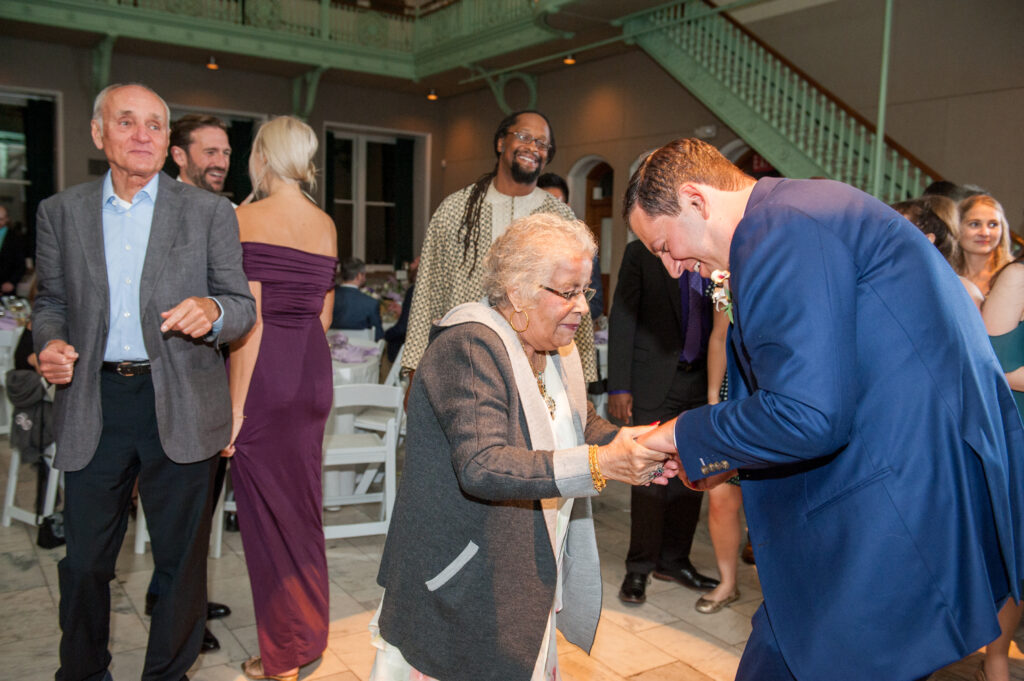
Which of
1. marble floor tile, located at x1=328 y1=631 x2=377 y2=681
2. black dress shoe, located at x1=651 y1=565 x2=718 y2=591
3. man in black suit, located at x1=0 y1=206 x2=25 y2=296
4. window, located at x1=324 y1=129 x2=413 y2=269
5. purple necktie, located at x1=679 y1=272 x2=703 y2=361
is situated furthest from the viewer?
window, located at x1=324 y1=129 x2=413 y2=269

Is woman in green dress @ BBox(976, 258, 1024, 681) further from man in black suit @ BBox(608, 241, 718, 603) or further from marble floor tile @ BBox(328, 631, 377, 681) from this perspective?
marble floor tile @ BBox(328, 631, 377, 681)

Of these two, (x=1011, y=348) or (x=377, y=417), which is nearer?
(x=1011, y=348)

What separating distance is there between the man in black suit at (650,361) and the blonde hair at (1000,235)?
1.05 m

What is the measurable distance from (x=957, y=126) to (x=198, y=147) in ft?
25.6

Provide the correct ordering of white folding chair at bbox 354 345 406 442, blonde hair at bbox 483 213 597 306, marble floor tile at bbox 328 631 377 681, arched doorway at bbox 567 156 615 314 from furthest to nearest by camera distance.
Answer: arched doorway at bbox 567 156 615 314
white folding chair at bbox 354 345 406 442
marble floor tile at bbox 328 631 377 681
blonde hair at bbox 483 213 597 306

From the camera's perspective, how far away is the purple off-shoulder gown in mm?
2764

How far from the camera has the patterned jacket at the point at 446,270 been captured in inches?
127

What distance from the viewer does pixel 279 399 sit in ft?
9.17

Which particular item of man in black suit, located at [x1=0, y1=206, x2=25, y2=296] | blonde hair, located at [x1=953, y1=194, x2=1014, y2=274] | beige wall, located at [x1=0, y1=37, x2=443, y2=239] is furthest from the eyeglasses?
beige wall, located at [x1=0, y1=37, x2=443, y2=239]

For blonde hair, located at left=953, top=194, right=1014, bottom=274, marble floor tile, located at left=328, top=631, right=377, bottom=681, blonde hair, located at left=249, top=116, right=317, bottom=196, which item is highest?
blonde hair, located at left=249, top=116, right=317, bottom=196

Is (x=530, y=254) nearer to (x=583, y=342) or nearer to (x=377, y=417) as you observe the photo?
(x=583, y=342)

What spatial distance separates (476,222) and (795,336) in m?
2.08

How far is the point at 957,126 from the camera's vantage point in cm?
823

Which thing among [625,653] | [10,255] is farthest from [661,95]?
[625,653]
